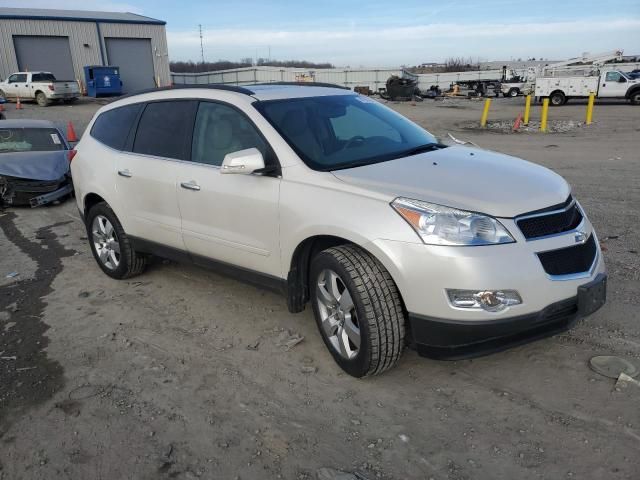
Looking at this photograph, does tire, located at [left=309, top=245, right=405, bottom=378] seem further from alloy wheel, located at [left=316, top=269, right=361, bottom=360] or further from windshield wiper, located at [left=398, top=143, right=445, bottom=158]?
windshield wiper, located at [left=398, top=143, right=445, bottom=158]

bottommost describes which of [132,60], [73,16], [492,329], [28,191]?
[28,191]

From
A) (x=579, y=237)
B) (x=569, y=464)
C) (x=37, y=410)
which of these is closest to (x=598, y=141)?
(x=579, y=237)

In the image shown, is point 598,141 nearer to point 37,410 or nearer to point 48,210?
point 48,210

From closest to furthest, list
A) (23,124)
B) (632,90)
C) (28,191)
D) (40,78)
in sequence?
(28,191), (23,124), (632,90), (40,78)

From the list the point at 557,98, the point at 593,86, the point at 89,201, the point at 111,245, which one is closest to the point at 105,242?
the point at 111,245

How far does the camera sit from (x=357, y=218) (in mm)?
3193

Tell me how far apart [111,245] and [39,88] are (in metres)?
29.5

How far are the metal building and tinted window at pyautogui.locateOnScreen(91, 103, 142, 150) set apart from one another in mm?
38331

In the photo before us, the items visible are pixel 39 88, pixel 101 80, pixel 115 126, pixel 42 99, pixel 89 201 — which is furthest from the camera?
pixel 101 80

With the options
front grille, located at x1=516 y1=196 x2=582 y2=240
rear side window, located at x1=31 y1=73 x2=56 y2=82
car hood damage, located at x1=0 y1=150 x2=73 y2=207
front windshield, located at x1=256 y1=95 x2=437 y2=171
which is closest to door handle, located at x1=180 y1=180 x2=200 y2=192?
front windshield, located at x1=256 y1=95 x2=437 y2=171

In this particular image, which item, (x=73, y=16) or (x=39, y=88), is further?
(x=73, y=16)

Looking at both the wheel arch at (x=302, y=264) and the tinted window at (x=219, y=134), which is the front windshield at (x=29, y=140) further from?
the wheel arch at (x=302, y=264)

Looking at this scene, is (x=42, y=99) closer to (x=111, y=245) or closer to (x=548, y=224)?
(x=111, y=245)

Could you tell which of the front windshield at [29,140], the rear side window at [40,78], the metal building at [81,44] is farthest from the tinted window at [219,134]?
the metal building at [81,44]
